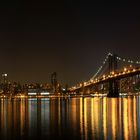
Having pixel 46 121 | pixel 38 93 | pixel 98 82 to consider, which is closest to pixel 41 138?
pixel 46 121

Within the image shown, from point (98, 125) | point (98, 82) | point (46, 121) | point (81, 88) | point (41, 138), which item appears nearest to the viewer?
point (41, 138)

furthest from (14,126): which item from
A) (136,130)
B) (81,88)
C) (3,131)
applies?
(81,88)

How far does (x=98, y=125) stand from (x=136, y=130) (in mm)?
4459

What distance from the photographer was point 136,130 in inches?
1230

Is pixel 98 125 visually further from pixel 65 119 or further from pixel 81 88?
pixel 81 88

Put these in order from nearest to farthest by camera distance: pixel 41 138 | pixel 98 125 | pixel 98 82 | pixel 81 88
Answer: pixel 41 138 → pixel 98 125 → pixel 98 82 → pixel 81 88

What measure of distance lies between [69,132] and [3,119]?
1053 cm

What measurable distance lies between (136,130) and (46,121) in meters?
9.80

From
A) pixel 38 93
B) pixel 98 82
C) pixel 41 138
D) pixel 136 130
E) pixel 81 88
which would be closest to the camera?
pixel 41 138

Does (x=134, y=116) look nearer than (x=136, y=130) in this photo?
No

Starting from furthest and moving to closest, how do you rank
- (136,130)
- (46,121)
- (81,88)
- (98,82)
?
(81,88) → (98,82) → (46,121) → (136,130)

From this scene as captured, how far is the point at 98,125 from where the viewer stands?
35.3 metres

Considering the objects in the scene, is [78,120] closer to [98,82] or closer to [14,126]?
[14,126]

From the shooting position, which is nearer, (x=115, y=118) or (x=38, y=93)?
(x=115, y=118)
